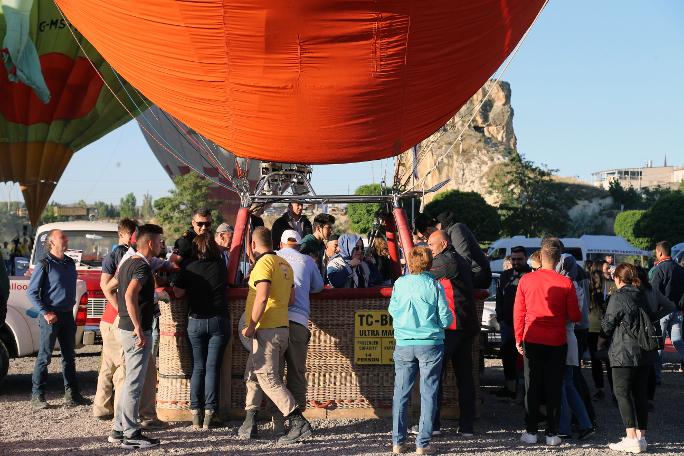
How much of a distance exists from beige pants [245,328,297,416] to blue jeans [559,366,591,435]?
2182 millimetres

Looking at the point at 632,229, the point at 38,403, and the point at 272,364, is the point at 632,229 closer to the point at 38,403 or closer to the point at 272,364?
the point at 38,403

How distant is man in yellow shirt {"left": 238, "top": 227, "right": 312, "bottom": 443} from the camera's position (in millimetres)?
7281

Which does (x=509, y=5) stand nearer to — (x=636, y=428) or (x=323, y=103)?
(x=323, y=103)

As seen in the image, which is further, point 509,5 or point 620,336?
point 509,5

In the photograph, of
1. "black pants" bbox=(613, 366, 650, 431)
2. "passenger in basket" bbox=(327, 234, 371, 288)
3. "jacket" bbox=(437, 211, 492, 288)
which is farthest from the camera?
"passenger in basket" bbox=(327, 234, 371, 288)

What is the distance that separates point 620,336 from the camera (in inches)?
289

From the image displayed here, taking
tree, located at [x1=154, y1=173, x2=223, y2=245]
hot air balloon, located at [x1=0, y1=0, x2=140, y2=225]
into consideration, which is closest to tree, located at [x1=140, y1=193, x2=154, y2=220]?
tree, located at [x1=154, y1=173, x2=223, y2=245]

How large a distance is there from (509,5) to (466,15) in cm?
53

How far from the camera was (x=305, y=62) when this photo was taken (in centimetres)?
783

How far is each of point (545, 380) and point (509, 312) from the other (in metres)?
2.07

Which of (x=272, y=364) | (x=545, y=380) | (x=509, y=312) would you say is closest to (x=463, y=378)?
(x=545, y=380)

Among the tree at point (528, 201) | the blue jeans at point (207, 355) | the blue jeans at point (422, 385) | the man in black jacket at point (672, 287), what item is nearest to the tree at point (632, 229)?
the tree at point (528, 201)

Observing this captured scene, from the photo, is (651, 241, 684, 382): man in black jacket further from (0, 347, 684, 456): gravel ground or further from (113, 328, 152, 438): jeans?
(113, 328, 152, 438): jeans

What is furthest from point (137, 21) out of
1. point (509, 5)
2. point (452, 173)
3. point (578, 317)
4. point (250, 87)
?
point (452, 173)
